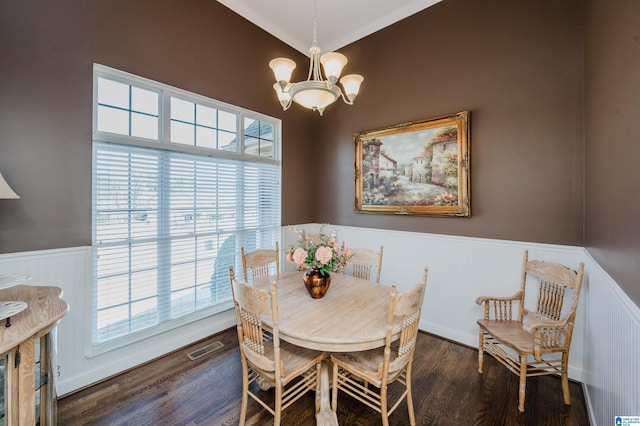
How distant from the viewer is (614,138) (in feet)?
4.55

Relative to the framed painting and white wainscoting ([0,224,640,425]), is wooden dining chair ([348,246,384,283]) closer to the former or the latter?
white wainscoting ([0,224,640,425])

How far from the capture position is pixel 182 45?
8.85 ft

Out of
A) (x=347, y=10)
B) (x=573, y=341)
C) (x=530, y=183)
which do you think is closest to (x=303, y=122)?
(x=347, y=10)

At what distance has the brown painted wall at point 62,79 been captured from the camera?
1861 millimetres

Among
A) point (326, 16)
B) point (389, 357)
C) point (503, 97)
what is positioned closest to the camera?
point (389, 357)

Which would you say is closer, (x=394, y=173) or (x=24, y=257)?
(x=24, y=257)

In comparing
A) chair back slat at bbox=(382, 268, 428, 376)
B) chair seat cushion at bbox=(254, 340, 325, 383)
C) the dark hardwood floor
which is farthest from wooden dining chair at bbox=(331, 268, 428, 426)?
the dark hardwood floor

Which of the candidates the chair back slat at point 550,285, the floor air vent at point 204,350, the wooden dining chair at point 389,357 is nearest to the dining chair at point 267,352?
the wooden dining chair at point 389,357

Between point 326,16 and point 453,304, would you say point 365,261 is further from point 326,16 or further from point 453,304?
point 326,16

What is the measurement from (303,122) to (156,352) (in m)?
3.39

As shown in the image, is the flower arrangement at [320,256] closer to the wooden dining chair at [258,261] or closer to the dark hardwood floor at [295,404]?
the wooden dining chair at [258,261]

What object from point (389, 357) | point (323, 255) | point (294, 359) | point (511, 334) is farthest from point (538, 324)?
point (294, 359)

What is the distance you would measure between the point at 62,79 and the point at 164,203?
3.89 ft

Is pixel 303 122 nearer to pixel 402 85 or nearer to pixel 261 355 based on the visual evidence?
pixel 402 85
